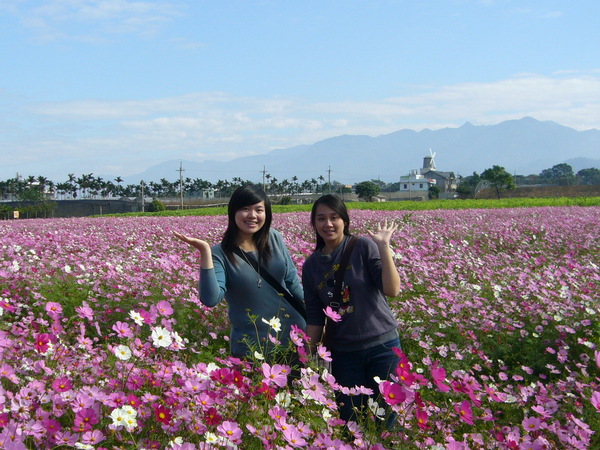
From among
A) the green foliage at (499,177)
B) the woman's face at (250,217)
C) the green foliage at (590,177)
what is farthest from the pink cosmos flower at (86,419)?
the green foliage at (590,177)

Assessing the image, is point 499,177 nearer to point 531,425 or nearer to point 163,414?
point 531,425

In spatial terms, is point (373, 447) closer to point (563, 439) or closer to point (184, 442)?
Answer: point (184, 442)

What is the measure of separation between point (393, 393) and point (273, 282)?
1499 millimetres

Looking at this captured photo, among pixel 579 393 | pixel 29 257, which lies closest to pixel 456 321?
pixel 579 393

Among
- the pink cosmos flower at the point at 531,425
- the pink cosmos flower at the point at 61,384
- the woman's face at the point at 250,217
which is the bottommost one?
the pink cosmos flower at the point at 531,425

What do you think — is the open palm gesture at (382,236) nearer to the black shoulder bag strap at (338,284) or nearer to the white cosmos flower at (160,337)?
the black shoulder bag strap at (338,284)

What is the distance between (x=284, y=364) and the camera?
8.50 ft

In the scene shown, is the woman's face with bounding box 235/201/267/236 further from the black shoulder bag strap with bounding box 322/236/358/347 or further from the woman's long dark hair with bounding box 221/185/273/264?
the black shoulder bag strap with bounding box 322/236/358/347

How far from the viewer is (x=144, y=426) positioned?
1.83 metres

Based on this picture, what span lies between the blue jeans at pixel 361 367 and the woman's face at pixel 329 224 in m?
0.61

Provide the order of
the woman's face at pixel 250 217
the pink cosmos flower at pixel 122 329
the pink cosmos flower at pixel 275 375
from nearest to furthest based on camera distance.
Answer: the pink cosmos flower at pixel 275 375 < the pink cosmos flower at pixel 122 329 < the woman's face at pixel 250 217

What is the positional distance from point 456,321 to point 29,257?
213 inches

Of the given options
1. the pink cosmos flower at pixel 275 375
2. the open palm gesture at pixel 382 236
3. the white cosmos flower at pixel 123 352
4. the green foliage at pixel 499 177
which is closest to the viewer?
the pink cosmos flower at pixel 275 375

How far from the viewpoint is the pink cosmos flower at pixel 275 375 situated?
1.87 metres
